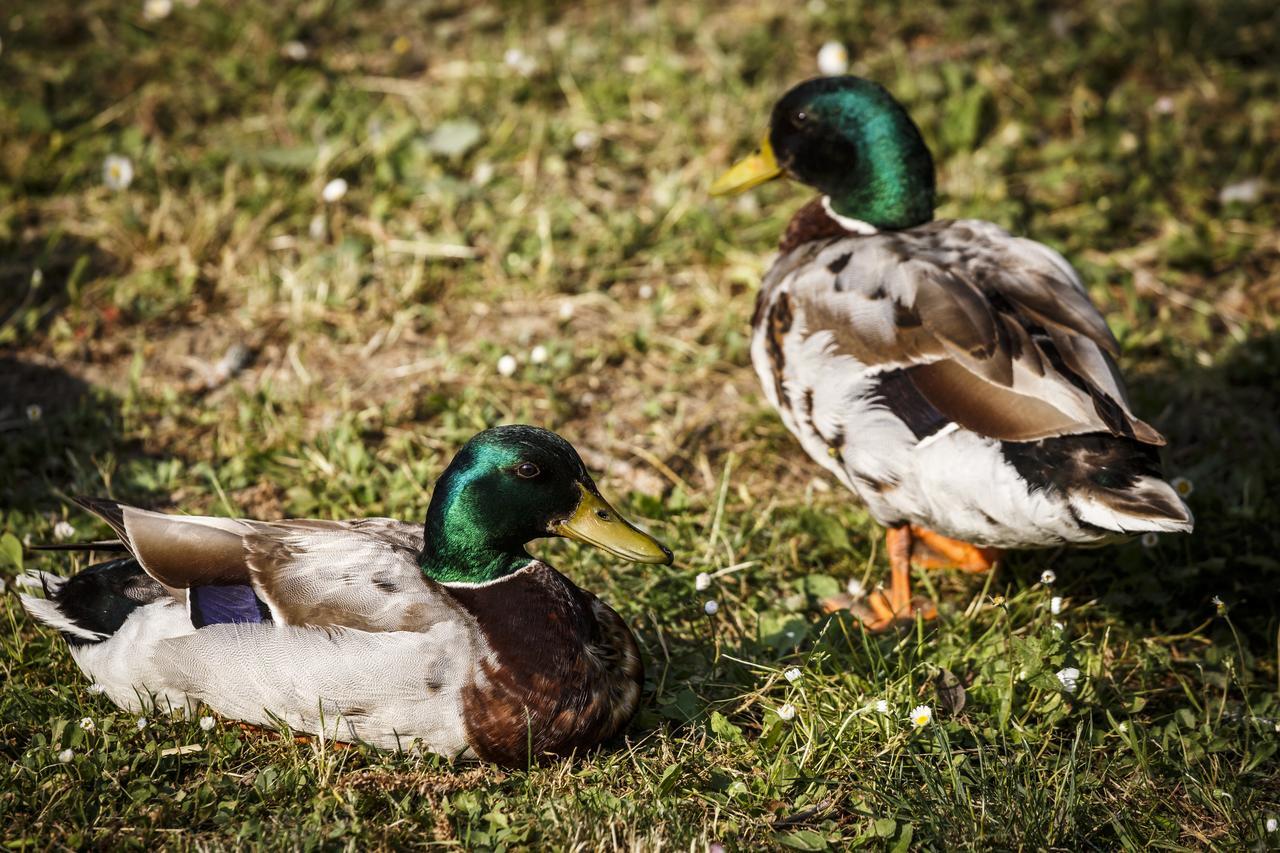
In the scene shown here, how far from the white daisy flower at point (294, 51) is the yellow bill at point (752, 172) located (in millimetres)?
2410

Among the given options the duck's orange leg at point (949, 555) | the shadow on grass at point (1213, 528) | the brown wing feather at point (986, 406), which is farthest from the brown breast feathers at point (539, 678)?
the shadow on grass at point (1213, 528)

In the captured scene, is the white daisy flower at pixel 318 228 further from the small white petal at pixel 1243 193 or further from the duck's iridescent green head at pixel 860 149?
the small white petal at pixel 1243 193

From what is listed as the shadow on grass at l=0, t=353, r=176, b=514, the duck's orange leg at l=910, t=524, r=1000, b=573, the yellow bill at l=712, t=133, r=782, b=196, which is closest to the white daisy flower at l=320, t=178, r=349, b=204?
the shadow on grass at l=0, t=353, r=176, b=514

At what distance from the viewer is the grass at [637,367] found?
9.37ft

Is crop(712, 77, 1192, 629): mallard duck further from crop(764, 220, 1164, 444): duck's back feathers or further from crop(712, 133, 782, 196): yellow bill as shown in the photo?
crop(712, 133, 782, 196): yellow bill

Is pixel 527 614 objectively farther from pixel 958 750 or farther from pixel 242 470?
pixel 242 470

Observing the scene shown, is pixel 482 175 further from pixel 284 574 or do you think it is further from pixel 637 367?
pixel 284 574

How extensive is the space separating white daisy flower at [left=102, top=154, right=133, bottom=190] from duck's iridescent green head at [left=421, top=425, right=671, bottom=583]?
2802mm

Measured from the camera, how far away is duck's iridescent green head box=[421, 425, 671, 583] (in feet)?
9.43

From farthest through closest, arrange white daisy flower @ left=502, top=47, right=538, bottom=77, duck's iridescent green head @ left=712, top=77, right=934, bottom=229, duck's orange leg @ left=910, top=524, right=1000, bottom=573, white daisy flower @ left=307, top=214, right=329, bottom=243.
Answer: white daisy flower @ left=502, top=47, right=538, bottom=77
white daisy flower @ left=307, top=214, right=329, bottom=243
duck's iridescent green head @ left=712, top=77, right=934, bottom=229
duck's orange leg @ left=910, top=524, right=1000, bottom=573

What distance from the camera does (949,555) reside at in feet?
12.6

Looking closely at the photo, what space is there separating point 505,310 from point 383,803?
2343 millimetres

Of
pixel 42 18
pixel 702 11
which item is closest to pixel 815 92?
pixel 702 11

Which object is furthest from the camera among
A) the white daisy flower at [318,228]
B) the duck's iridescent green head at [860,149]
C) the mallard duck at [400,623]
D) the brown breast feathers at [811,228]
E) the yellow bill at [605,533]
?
the white daisy flower at [318,228]
